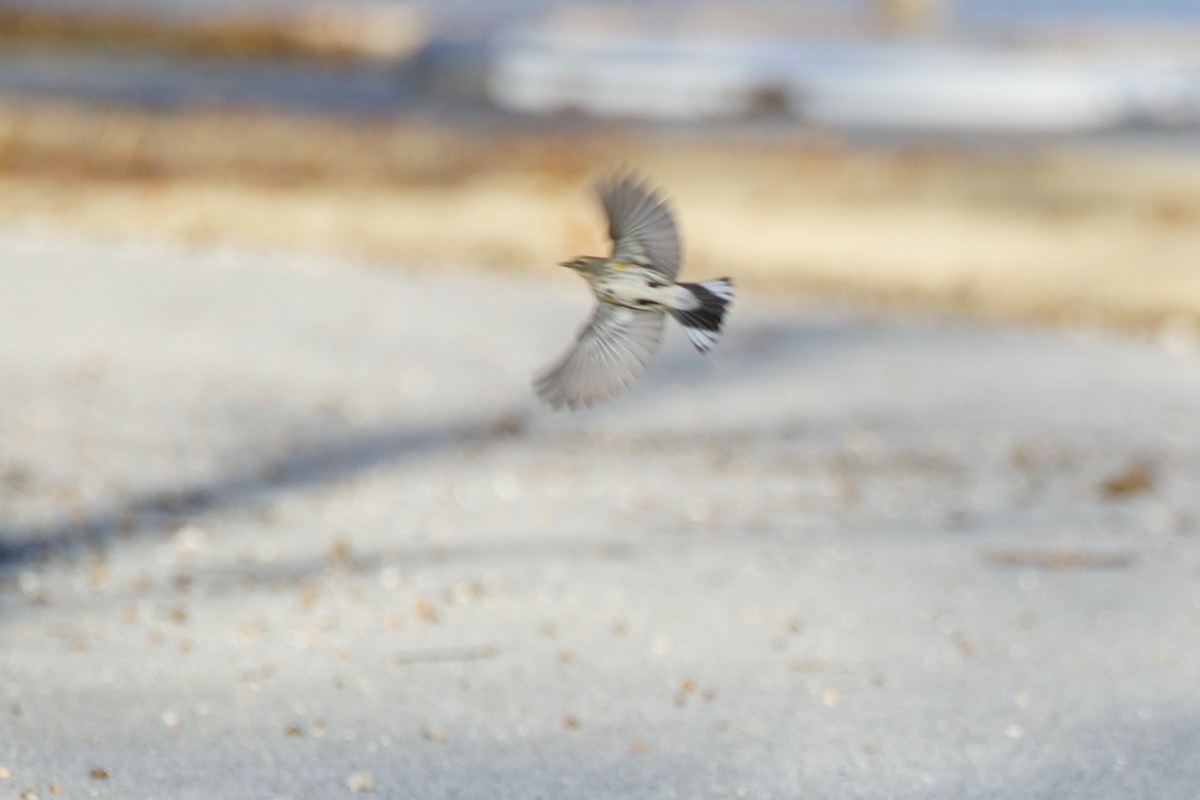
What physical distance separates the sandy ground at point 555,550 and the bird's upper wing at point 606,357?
1.09 metres

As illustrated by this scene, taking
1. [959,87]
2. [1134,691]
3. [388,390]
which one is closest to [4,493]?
[388,390]

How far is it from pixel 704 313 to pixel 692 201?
7761mm

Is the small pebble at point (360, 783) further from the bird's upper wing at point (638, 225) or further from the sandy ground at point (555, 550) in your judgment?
the bird's upper wing at point (638, 225)

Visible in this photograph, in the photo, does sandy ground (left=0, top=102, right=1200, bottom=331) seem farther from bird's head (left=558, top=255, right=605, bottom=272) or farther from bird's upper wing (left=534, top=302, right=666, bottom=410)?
bird's head (left=558, top=255, right=605, bottom=272)

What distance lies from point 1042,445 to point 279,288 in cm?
307

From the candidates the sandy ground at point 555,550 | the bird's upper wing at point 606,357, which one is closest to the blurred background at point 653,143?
the sandy ground at point 555,550

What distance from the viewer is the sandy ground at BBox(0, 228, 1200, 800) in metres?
3.15

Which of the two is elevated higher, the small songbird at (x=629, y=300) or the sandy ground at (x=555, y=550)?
the small songbird at (x=629, y=300)

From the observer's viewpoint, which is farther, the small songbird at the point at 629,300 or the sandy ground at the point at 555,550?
the sandy ground at the point at 555,550

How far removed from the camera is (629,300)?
6.54 ft

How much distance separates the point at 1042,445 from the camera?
18.6ft

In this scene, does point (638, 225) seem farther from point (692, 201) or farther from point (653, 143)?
point (653, 143)

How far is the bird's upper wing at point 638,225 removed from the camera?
6.72ft

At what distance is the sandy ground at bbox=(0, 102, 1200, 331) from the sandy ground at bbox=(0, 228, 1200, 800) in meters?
0.94
